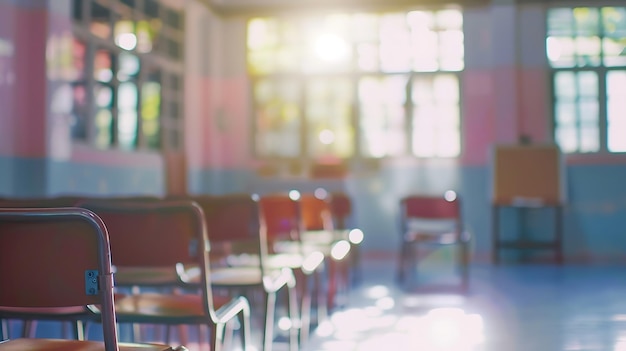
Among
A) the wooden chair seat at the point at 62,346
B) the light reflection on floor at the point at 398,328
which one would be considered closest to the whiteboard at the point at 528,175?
the light reflection on floor at the point at 398,328

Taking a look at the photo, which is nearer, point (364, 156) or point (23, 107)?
point (23, 107)

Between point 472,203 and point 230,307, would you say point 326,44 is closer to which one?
point 472,203

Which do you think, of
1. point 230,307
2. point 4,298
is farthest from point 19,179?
point 4,298

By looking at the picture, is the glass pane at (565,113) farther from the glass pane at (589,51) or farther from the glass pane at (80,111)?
the glass pane at (80,111)

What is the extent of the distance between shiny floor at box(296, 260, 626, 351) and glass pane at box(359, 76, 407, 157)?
2.29 metres

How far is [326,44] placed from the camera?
9.39 metres

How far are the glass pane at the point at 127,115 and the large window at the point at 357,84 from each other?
231 cm

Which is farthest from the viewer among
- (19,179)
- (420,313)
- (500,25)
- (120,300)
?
(500,25)

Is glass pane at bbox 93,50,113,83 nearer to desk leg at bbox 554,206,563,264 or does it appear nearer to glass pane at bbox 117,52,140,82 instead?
glass pane at bbox 117,52,140,82

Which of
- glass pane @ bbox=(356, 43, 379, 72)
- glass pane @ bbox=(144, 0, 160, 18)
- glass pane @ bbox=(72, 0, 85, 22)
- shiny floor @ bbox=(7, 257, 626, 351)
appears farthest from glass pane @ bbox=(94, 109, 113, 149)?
glass pane @ bbox=(356, 43, 379, 72)

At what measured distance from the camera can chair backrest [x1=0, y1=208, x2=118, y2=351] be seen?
1448mm

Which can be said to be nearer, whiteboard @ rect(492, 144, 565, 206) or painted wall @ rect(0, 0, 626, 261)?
whiteboard @ rect(492, 144, 565, 206)

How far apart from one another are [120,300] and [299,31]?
722cm

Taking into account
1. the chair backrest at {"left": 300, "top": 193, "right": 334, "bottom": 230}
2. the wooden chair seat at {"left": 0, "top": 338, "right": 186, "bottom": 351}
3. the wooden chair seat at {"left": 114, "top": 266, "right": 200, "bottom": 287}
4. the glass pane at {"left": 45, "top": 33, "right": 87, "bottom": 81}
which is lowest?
the wooden chair seat at {"left": 114, "top": 266, "right": 200, "bottom": 287}
